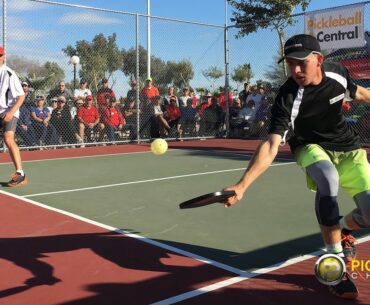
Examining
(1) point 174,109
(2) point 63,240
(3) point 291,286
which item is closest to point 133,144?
(1) point 174,109

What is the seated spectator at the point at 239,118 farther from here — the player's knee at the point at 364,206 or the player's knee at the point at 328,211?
the player's knee at the point at 328,211

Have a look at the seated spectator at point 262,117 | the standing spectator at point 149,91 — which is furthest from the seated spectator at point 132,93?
the seated spectator at point 262,117

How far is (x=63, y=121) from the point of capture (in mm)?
13938

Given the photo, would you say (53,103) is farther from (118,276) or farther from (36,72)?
(118,276)

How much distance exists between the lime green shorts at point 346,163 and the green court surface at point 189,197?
0.90m

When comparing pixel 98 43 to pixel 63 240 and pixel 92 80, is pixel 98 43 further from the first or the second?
pixel 63 240

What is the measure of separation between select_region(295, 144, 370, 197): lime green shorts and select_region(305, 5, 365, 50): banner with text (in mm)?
10374

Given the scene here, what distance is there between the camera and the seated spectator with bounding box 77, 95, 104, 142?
1418 centimetres

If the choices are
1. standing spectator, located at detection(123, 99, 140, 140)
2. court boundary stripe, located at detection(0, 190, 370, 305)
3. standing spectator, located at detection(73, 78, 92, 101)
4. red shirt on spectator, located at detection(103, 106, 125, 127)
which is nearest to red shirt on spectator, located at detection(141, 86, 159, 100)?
standing spectator, located at detection(123, 99, 140, 140)

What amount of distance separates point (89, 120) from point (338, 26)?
7.57 m

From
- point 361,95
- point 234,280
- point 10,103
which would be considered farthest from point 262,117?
point 234,280

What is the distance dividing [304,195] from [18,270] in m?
4.18

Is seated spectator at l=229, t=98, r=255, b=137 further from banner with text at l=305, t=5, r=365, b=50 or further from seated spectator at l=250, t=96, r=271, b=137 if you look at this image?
banner with text at l=305, t=5, r=365, b=50

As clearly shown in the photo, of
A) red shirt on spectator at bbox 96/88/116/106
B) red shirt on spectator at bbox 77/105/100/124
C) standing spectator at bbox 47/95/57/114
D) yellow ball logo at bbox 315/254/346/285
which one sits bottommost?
yellow ball logo at bbox 315/254/346/285
